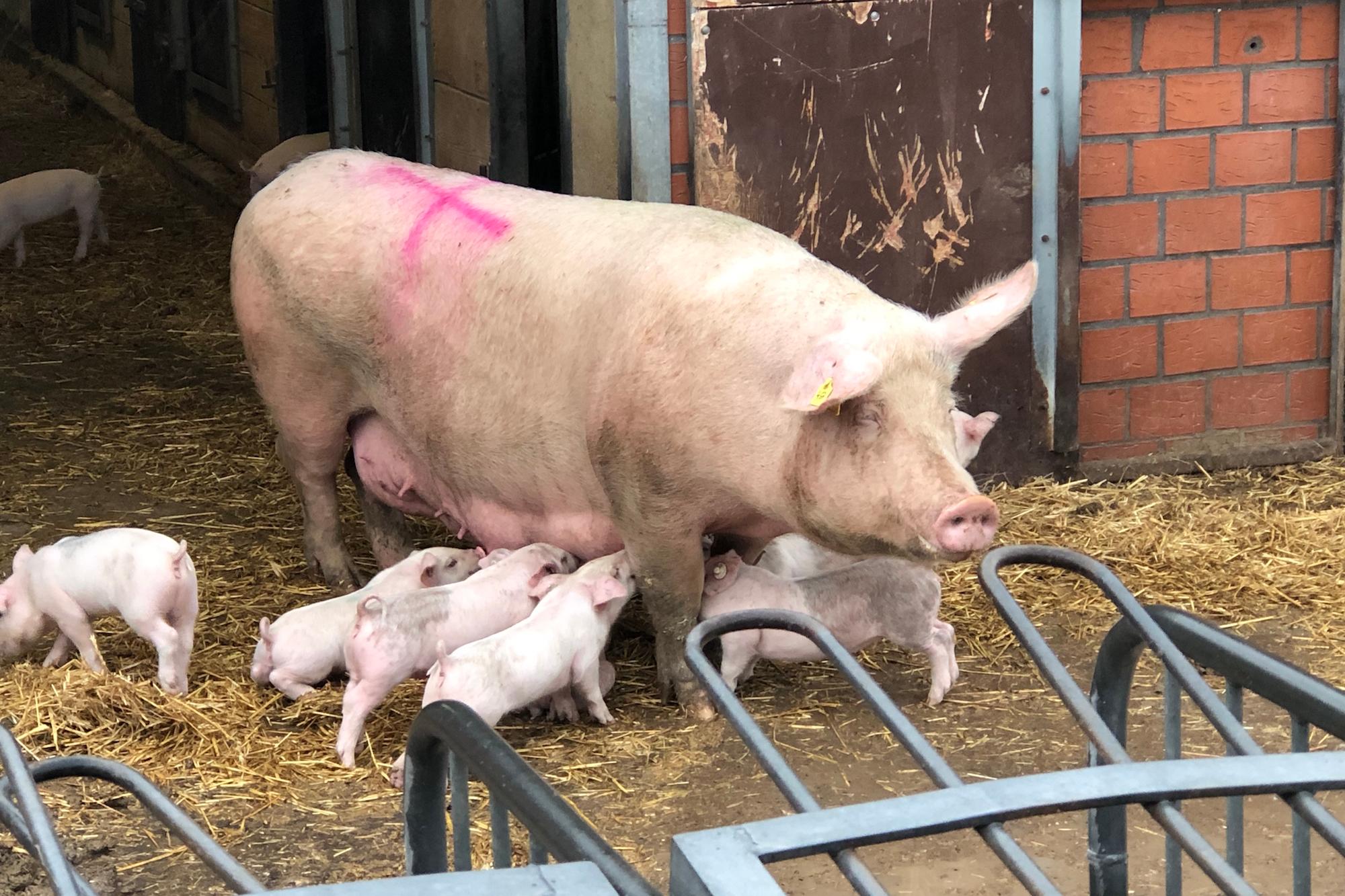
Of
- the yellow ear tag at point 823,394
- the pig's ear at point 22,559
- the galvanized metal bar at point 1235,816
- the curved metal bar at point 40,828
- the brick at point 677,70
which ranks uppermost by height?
the brick at point 677,70

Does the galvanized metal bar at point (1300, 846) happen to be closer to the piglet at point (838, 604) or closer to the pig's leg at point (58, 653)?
the piglet at point (838, 604)

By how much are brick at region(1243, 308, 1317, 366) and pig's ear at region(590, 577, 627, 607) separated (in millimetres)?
2756

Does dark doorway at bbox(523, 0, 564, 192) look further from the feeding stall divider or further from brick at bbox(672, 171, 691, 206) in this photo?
the feeding stall divider

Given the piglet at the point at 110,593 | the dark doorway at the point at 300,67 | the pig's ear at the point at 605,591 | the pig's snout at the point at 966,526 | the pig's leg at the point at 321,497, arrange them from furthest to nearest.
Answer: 1. the dark doorway at the point at 300,67
2. the pig's leg at the point at 321,497
3. the piglet at the point at 110,593
4. the pig's ear at the point at 605,591
5. the pig's snout at the point at 966,526

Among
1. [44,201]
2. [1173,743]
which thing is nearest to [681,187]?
[1173,743]

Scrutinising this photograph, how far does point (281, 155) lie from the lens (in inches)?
320

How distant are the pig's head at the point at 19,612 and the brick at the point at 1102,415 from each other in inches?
126

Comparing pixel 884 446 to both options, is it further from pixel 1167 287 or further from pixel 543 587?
pixel 1167 287

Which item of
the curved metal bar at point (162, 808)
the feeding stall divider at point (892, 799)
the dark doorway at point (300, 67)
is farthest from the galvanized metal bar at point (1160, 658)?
the dark doorway at point (300, 67)

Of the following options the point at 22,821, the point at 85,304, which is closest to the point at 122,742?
the point at 22,821

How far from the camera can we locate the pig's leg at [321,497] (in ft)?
15.5

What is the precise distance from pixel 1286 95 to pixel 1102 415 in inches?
45.4

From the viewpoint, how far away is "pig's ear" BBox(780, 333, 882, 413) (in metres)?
3.29

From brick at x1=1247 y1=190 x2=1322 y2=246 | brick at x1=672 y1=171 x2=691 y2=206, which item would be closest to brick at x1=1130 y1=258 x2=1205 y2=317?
brick at x1=1247 y1=190 x2=1322 y2=246
